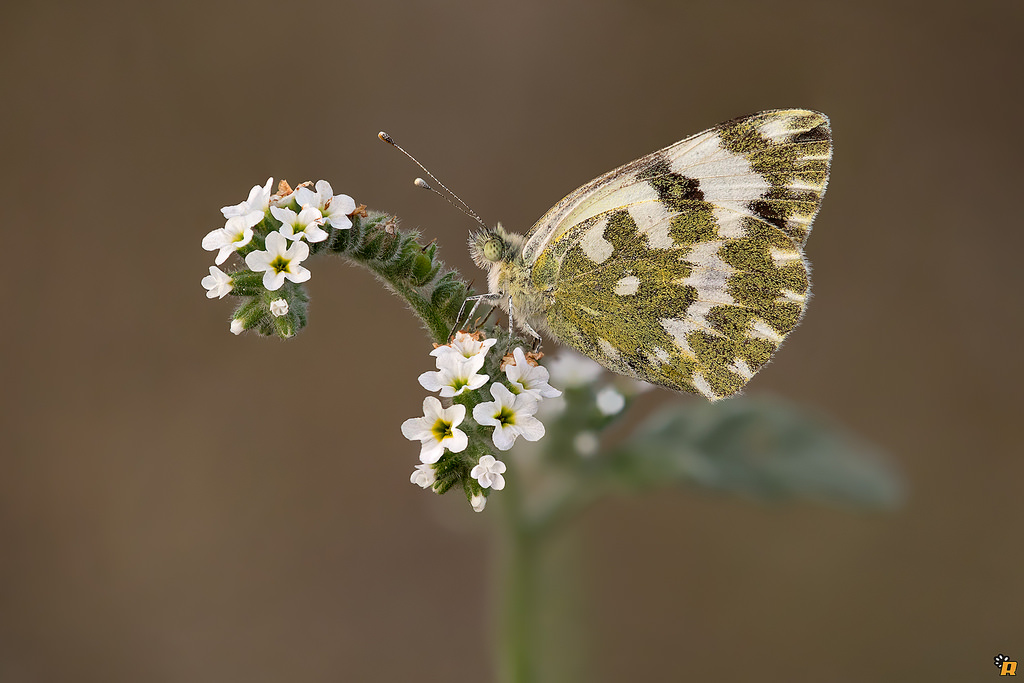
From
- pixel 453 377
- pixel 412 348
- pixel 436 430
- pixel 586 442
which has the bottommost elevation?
pixel 436 430

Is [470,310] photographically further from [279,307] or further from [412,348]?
[412,348]

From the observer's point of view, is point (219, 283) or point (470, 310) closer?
point (219, 283)

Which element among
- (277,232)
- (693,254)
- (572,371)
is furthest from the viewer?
(572,371)

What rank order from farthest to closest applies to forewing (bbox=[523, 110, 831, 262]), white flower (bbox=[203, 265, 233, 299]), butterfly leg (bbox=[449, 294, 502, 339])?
forewing (bbox=[523, 110, 831, 262]) < butterfly leg (bbox=[449, 294, 502, 339]) < white flower (bbox=[203, 265, 233, 299])

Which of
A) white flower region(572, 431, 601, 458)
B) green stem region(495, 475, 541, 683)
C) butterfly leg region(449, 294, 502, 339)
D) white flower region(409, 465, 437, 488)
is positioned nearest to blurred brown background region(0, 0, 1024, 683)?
green stem region(495, 475, 541, 683)

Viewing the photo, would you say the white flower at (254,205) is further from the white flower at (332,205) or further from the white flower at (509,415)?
the white flower at (509,415)

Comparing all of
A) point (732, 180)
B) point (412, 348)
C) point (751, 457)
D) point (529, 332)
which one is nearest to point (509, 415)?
→ point (529, 332)

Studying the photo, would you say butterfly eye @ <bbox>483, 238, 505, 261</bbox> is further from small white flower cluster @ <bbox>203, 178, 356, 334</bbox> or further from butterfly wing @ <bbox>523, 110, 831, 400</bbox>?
small white flower cluster @ <bbox>203, 178, 356, 334</bbox>
